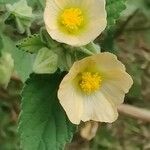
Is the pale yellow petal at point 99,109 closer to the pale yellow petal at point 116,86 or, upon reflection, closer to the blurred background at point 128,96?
the pale yellow petal at point 116,86

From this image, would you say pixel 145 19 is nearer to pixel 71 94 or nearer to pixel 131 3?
pixel 131 3

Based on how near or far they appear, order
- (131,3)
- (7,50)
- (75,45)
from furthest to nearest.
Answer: (131,3) → (7,50) → (75,45)

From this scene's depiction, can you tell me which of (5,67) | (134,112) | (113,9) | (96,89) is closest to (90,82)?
(96,89)

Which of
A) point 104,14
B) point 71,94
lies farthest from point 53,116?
point 104,14

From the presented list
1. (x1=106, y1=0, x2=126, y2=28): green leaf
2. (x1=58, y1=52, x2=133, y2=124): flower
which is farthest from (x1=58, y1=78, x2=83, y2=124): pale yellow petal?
(x1=106, y1=0, x2=126, y2=28): green leaf

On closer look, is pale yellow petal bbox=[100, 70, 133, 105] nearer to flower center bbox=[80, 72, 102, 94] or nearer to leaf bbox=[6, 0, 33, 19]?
flower center bbox=[80, 72, 102, 94]

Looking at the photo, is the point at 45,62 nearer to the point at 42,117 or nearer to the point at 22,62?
the point at 42,117

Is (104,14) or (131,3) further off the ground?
(104,14)
